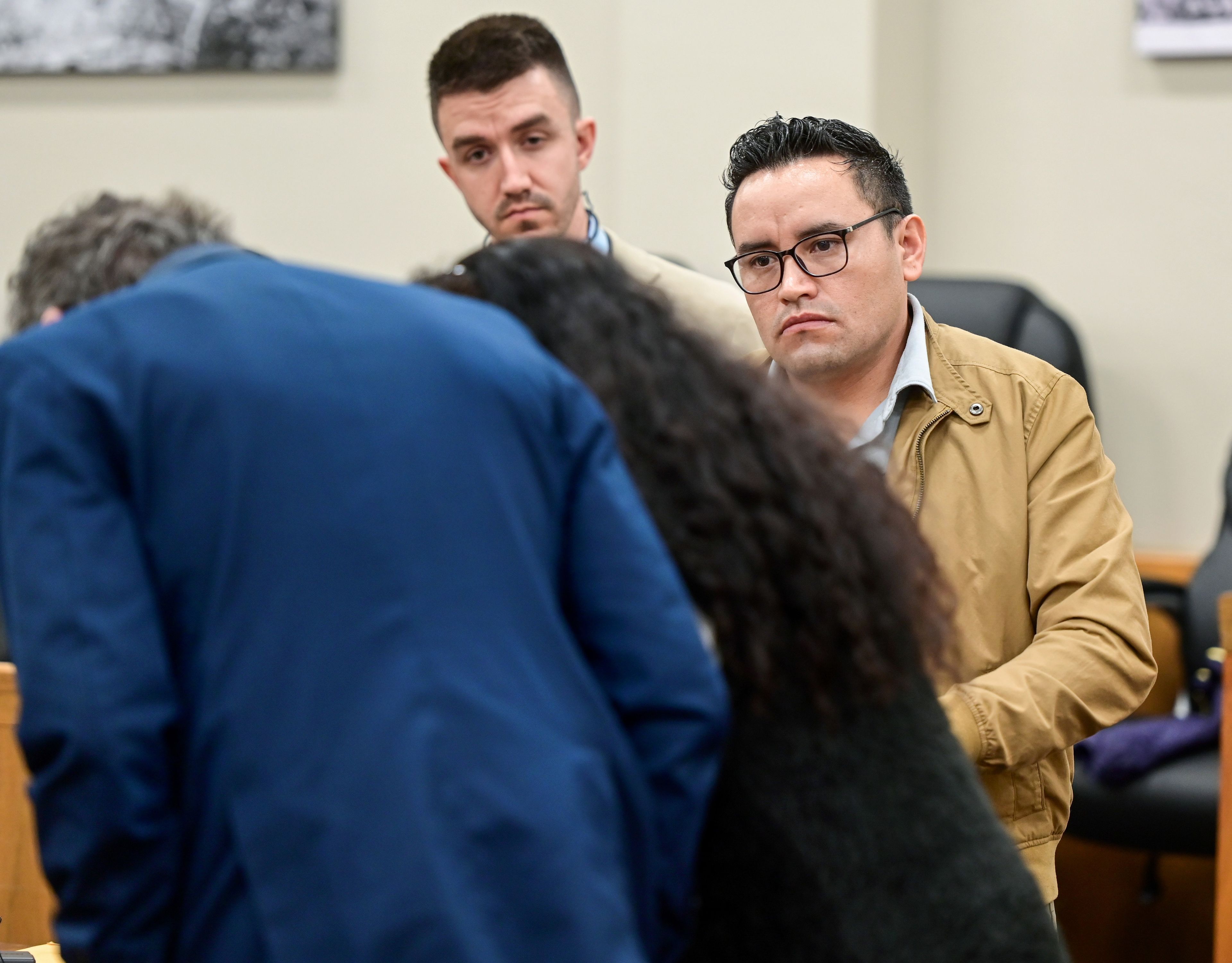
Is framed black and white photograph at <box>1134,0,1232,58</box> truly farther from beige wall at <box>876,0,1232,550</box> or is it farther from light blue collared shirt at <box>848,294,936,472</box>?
light blue collared shirt at <box>848,294,936,472</box>

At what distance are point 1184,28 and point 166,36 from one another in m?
2.68

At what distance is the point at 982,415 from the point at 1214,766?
4.61ft

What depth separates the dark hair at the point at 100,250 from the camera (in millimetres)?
1276

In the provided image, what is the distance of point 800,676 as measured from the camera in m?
0.98

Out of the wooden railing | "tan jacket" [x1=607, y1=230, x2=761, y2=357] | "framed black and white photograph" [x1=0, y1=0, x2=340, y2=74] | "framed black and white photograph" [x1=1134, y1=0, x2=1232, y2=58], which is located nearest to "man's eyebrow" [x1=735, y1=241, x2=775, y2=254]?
"tan jacket" [x1=607, y1=230, x2=761, y2=357]

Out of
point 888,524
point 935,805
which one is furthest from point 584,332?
point 935,805

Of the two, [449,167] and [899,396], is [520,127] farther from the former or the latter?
[899,396]

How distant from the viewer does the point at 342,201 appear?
4059mm

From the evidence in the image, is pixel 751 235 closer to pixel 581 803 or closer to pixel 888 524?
pixel 888 524

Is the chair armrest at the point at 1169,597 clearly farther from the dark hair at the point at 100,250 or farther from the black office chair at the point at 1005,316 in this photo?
the dark hair at the point at 100,250

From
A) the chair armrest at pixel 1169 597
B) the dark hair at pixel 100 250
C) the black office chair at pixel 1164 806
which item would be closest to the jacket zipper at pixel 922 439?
the dark hair at pixel 100 250

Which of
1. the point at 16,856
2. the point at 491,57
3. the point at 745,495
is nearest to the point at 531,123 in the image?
the point at 491,57

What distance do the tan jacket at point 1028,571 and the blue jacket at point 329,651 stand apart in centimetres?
68

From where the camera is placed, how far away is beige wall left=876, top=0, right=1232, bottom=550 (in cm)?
351
